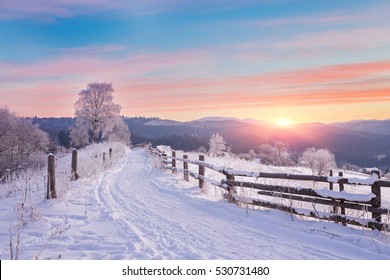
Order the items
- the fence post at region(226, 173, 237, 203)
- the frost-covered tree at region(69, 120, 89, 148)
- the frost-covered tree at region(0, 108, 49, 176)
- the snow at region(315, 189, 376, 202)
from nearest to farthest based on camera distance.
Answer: the snow at region(315, 189, 376, 202)
the fence post at region(226, 173, 237, 203)
the frost-covered tree at region(0, 108, 49, 176)
the frost-covered tree at region(69, 120, 89, 148)

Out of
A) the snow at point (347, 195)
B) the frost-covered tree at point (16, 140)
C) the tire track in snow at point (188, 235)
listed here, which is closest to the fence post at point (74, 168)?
the tire track in snow at point (188, 235)

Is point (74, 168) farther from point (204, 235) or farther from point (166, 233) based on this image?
point (204, 235)

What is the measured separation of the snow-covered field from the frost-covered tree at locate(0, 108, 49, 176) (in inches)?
1163

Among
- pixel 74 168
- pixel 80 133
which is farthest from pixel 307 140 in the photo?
pixel 74 168

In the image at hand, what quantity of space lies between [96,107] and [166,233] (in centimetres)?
4227

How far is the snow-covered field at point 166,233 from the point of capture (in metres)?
5.32

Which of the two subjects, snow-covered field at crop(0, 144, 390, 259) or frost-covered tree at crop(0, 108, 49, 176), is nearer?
snow-covered field at crop(0, 144, 390, 259)

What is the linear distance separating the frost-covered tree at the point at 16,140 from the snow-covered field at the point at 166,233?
29.5 meters

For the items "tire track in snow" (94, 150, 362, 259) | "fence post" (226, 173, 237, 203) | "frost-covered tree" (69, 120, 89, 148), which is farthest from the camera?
"frost-covered tree" (69, 120, 89, 148)

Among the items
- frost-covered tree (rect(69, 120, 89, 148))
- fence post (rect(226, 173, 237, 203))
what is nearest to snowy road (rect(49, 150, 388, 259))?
fence post (rect(226, 173, 237, 203))

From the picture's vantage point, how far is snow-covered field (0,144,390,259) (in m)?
5.32

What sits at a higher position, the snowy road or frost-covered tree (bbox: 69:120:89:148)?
frost-covered tree (bbox: 69:120:89:148)

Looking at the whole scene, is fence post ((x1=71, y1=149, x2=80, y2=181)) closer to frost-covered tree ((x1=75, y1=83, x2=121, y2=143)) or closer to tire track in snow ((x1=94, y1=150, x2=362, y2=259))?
tire track in snow ((x1=94, y1=150, x2=362, y2=259))

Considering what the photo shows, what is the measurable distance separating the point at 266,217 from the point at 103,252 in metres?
3.89
